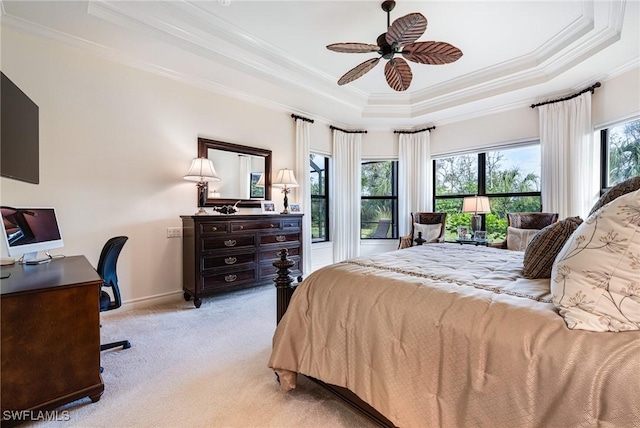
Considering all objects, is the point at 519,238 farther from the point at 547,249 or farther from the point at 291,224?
the point at 291,224

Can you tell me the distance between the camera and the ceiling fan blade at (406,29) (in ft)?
6.81

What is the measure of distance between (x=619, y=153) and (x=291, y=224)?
4318 millimetres

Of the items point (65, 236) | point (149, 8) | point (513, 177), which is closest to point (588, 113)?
point (513, 177)

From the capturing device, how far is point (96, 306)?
1661 mm

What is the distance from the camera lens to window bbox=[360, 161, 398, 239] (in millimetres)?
5832

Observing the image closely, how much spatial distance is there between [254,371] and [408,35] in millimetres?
2827

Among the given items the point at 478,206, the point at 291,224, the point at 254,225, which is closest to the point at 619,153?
the point at 478,206

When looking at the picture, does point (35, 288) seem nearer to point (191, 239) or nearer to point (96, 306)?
point (96, 306)

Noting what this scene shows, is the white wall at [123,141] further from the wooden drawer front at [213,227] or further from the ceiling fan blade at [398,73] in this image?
the ceiling fan blade at [398,73]

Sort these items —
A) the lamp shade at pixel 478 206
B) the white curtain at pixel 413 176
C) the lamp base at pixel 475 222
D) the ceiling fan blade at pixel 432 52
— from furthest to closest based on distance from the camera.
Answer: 1. the white curtain at pixel 413 176
2. the lamp base at pixel 475 222
3. the lamp shade at pixel 478 206
4. the ceiling fan blade at pixel 432 52

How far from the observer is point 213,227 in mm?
3363

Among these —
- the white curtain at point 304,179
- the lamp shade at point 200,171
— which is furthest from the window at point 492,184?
the lamp shade at point 200,171

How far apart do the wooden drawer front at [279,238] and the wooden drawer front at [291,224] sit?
0.09m

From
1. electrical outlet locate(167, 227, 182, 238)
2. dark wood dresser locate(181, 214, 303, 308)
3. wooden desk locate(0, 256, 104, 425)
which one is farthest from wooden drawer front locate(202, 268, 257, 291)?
wooden desk locate(0, 256, 104, 425)
